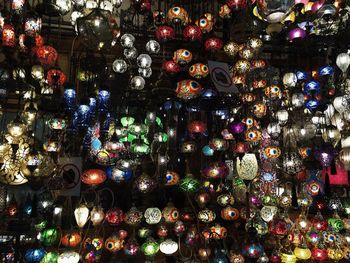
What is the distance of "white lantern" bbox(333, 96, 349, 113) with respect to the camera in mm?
3027

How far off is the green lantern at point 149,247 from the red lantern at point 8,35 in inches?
77.2

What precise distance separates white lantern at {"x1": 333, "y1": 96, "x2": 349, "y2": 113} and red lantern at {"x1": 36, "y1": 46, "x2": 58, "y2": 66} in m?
2.62

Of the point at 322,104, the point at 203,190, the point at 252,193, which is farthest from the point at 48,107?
the point at 322,104

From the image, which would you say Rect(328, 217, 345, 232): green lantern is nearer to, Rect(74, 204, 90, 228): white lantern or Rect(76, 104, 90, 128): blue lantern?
Rect(74, 204, 90, 228): white lantern

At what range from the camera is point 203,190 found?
Answer: 318 centimetres

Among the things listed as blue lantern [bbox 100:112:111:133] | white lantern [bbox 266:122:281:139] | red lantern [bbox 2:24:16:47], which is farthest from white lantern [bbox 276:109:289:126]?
red lantern [bbox 2:24:16:47]

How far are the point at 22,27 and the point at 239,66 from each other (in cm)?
180

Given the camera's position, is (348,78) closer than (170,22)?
No

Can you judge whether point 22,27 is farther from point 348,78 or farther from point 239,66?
point 348,78

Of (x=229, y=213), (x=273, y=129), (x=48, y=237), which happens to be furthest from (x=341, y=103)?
(x=48, y=237)

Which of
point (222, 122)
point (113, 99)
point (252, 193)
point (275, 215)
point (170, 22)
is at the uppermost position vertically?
point (170, 22)

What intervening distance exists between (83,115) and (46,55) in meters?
0.57

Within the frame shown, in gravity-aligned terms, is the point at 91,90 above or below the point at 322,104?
above

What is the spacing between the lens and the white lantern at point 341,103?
303 centimetres
